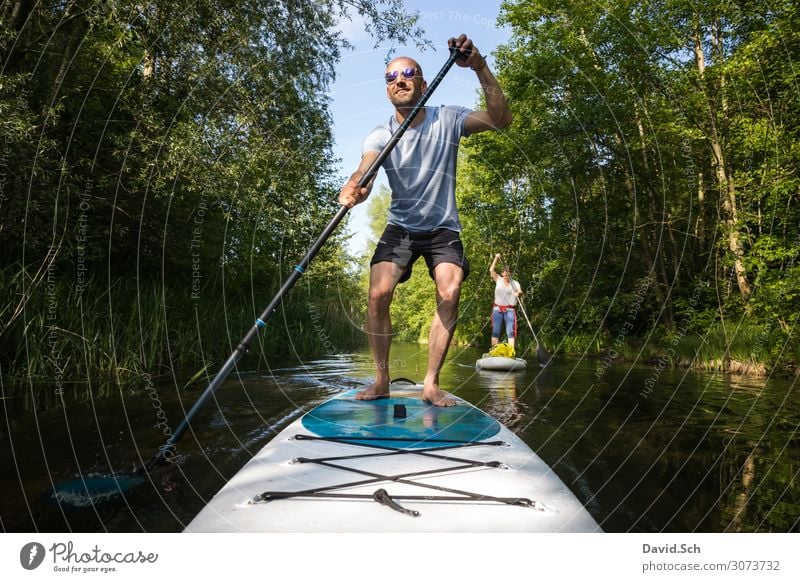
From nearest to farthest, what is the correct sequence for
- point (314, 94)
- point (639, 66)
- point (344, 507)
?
point (344, 507) < point (314, 94) < point (639, 66)

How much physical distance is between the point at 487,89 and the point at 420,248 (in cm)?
125

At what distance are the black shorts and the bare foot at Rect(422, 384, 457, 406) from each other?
91cm

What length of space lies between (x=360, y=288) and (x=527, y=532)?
10.5 meters

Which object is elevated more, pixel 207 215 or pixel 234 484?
pixel 207 215

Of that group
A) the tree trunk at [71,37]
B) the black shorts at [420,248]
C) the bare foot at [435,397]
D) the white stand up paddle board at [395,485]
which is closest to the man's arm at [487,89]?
the black shorts at [420,248]

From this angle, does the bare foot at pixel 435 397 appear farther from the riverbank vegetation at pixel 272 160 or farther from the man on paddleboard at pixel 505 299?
the man on paddleboard at pixel 505 299

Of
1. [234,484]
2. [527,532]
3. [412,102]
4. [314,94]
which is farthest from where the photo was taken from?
[314,94]

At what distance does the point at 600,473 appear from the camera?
3082 millimetres

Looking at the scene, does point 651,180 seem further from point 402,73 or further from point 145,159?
point 145,159

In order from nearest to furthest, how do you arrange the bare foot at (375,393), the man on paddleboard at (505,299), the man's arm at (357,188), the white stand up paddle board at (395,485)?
the white stand up paddle board at (395,485) < the man's arm at (357,188) < the bare foot at (375,393) < the man on paddleboard at (505,299)

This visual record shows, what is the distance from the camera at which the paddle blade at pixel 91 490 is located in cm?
239
